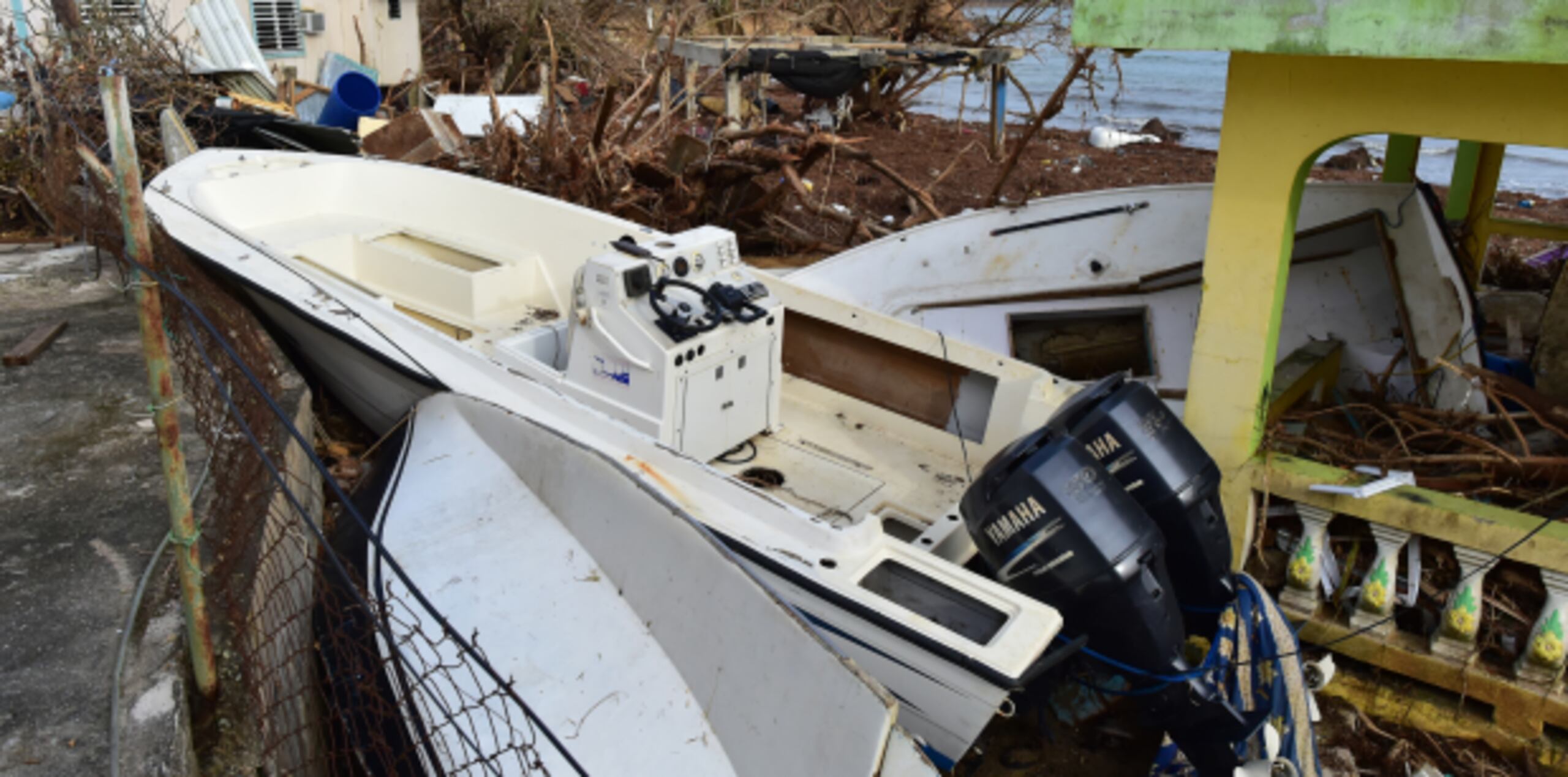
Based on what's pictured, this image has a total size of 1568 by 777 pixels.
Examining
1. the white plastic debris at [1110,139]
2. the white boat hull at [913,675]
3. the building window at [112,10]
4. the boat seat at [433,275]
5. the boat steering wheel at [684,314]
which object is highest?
the building window at [112,10]

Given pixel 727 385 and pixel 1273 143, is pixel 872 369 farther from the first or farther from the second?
pixel 1273 143

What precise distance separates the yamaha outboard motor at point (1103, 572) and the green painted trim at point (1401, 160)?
11.3 ft

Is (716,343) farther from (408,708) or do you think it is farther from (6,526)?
(6,526)

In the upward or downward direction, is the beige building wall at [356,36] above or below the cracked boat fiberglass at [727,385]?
above

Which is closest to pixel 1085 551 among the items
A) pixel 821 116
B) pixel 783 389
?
pixel 783 389

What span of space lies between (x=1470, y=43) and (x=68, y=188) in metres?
6.95

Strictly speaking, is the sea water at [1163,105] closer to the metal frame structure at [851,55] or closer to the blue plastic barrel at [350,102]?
the metal frame structure at [851,55]

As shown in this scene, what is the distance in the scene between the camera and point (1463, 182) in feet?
19.1

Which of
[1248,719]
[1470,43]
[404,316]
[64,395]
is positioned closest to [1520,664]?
[1248,719]

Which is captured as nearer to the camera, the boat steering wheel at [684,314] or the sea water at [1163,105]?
the boat steering wheel at [684,314]

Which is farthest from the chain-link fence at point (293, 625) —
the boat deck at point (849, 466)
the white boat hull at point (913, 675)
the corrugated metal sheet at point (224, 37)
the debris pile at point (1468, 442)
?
the corrugated metal sheet at point (224, 37)

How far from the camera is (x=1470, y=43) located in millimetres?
2734

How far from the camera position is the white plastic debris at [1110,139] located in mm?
12703

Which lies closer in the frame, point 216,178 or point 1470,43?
point 1470,43
